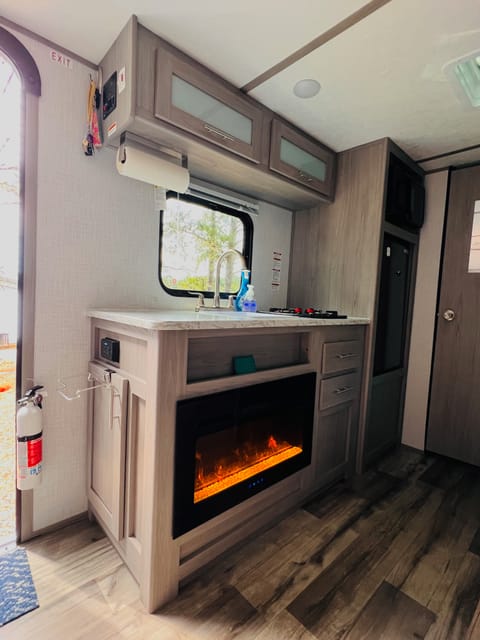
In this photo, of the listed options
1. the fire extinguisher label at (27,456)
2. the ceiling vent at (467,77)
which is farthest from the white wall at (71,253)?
the ceiling vent at (467,77)

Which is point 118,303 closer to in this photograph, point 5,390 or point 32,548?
point 5,390

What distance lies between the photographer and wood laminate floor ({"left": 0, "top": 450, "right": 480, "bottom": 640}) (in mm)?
1084

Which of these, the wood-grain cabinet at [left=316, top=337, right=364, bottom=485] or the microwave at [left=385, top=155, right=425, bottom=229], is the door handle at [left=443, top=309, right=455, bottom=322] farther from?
the wood-grain cabinet at [left=316, top=337, right=364, bottom=485]

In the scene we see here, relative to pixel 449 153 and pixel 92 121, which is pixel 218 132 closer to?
pixel 92 121

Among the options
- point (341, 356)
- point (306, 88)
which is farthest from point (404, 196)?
point (341, 356)

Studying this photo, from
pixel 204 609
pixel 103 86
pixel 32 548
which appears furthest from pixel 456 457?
pixel 103 86

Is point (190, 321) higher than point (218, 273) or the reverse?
the reverse

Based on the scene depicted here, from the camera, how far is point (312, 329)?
1.65 metres

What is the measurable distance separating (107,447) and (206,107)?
1.62 m

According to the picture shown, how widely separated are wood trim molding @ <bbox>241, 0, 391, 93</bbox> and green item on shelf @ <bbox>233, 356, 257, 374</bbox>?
1326 millimetres

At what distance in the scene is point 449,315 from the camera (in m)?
2.37

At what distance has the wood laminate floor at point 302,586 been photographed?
3.56ft

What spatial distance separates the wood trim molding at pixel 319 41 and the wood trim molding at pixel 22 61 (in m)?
0.93

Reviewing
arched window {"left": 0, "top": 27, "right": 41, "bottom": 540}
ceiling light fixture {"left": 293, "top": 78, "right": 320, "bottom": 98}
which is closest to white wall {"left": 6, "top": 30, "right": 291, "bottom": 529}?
arched window {"left": 0, "top": 27, "right": 41, "bottom": 540}
